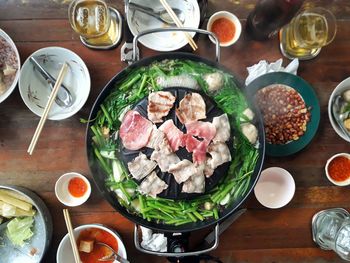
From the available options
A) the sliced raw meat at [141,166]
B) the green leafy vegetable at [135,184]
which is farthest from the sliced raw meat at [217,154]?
the sliced raw meat at [141,166]

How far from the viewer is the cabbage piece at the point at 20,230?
227cm

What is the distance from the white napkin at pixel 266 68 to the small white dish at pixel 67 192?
1002 mm

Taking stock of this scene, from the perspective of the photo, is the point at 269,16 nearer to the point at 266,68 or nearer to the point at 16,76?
the point at 266,68

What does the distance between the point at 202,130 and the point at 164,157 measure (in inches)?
7.6

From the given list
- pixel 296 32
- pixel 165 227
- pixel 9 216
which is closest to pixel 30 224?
pixel 9 216

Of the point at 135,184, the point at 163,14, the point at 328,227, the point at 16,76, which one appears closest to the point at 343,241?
the point at 328,227

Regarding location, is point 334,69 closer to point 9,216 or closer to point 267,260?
point 267,260

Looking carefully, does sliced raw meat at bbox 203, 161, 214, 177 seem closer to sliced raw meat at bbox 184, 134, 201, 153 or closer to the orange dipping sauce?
sliced raw meat at bbox 184, 134, 201, 153

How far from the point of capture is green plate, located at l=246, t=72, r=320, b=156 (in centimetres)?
227

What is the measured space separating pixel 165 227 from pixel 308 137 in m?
0.89

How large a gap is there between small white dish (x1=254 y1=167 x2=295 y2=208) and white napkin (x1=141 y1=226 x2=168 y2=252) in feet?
1.79

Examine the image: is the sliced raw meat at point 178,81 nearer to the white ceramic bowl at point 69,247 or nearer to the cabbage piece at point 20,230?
the white ceramic bowl at point 69,247

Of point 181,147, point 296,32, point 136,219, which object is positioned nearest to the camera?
point 181,147

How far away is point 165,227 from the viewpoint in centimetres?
198
